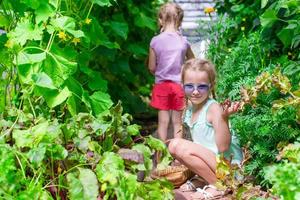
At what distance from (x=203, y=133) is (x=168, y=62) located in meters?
2.03

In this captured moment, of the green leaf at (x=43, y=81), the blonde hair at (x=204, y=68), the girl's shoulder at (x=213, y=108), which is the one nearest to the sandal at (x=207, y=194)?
the girl's shoulder at (x=213, y=108)

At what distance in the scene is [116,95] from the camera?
7.59 m

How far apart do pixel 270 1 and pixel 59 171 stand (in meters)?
2.41

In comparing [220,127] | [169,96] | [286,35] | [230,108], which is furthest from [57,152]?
[169,96]

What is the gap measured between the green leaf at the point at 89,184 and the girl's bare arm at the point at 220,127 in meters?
1.39

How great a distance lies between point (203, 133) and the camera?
184 inches

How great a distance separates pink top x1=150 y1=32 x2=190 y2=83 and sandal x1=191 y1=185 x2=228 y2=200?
86.9 inches

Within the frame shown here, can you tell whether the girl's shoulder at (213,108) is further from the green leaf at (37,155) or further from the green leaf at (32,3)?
the green leaf at (37,155)

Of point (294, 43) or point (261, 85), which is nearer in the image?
point (261, 85)

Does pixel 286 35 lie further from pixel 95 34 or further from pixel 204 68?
pixel 95 34

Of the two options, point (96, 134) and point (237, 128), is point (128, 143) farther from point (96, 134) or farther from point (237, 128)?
point (237, 128)

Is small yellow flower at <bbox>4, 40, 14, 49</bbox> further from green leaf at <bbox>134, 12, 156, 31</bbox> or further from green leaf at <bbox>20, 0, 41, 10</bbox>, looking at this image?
green leaf at <bbox>134, 12, 156, 31</bbox>

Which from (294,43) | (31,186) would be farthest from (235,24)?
(31,186)

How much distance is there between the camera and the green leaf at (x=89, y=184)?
122 inches
